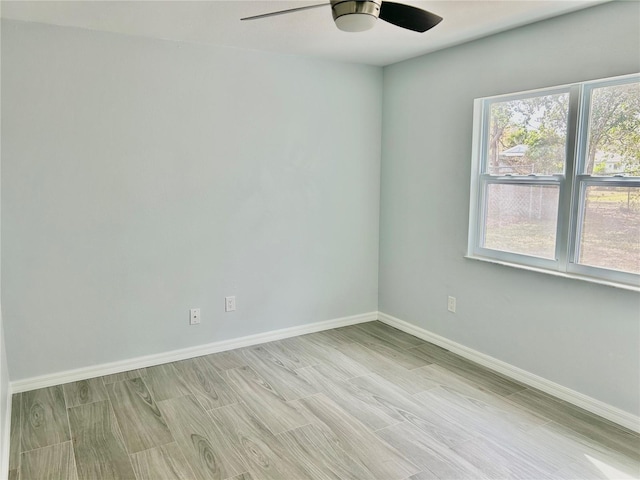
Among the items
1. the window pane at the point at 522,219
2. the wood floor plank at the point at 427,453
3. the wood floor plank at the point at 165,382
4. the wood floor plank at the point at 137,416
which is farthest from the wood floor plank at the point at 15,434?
the window pane at the point at 522,219

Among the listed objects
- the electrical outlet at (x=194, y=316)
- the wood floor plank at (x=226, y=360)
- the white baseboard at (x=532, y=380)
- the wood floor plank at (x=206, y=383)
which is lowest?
the wood floor plank at (x=206, y=383)

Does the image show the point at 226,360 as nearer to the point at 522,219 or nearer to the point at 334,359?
the point at 334,359

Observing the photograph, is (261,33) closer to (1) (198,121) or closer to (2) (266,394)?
(1) (198,121)

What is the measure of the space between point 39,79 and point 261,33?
4.53 feet

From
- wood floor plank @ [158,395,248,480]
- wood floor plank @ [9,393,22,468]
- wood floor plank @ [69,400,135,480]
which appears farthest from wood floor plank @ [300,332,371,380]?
wood floor plank @ [9,393,22,468]

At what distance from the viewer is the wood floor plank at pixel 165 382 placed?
2869 millimetres

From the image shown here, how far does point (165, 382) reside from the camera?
9.95 feet

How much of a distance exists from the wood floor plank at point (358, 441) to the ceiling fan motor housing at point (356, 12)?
2071mm

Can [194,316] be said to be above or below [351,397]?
above

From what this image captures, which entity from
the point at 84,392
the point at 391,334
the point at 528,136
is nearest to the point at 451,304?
the point at 391,334

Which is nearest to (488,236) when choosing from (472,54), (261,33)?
(472,54)

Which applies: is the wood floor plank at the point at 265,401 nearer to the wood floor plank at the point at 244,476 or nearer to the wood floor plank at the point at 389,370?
the wood floor plank at the point at 244,476

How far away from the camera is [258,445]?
7.70 ft

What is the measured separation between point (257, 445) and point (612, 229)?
2285 millimetres
